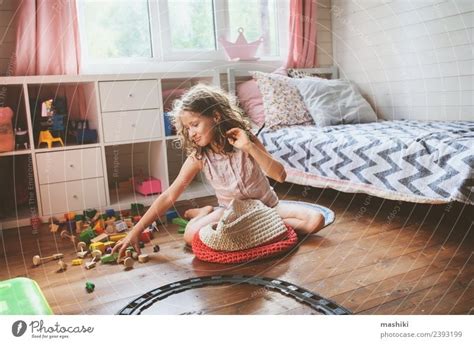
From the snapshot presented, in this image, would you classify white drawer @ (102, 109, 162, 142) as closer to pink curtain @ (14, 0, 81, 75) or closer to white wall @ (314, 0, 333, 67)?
pink curtain @ (14, 0, 81, 75)

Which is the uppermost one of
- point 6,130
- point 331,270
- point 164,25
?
point 164,25

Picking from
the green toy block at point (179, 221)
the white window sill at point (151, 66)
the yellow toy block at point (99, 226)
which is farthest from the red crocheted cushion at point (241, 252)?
the white window sill at point (151, 66)

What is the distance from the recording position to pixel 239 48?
1277 mm

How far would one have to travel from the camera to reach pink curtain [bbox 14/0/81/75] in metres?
1.17

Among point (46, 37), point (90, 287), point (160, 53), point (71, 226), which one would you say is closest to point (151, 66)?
point (160, 53)

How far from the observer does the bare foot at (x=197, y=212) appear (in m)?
0.97

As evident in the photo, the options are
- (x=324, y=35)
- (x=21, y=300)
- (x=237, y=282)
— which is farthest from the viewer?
(x=324, y=35)

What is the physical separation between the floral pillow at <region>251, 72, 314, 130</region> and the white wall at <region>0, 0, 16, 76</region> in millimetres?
676

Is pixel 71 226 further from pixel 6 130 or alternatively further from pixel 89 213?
pixel 6 130

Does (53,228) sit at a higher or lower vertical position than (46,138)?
lower

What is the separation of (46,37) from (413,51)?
39.6 inches

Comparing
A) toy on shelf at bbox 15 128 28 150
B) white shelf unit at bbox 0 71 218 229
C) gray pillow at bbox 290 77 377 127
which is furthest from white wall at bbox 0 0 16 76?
gray pillow at bbox 290 77 377 127
